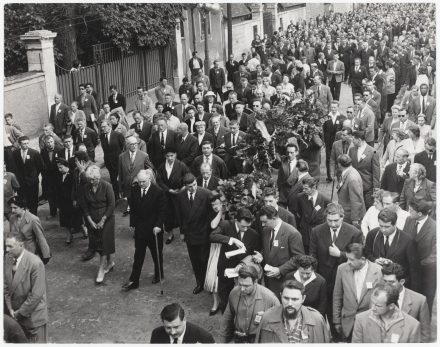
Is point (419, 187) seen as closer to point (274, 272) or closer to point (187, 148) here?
point (274, 272)

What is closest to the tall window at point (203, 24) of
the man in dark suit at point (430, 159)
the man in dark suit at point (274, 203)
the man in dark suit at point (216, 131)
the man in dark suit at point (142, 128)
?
the man in dark suit at point (142, 128)

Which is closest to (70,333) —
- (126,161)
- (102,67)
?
(126,161)

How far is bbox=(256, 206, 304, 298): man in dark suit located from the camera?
6.99 meters

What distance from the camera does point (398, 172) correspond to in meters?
9.29

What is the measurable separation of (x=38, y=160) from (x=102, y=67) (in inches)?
391

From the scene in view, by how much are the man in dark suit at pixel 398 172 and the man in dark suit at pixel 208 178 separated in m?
2.54

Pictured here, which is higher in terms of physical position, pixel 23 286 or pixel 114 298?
pixel 23 286

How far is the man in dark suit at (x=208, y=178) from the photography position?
924 cm

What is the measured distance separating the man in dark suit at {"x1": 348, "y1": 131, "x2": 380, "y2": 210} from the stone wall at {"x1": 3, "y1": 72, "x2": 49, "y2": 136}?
9.31 m

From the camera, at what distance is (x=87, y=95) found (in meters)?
15.6

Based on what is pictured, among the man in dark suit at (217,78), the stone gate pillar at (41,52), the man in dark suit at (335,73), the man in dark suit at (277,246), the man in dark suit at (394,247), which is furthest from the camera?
the man in dark suit at (217,78)

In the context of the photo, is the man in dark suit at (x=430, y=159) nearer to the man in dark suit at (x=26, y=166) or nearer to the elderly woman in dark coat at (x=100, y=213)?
the elderly woman in dark coat at (x=100, y=213)

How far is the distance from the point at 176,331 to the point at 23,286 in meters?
2.06

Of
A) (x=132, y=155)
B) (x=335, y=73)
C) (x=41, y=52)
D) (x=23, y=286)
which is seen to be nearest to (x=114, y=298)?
(x=23, y=286)
